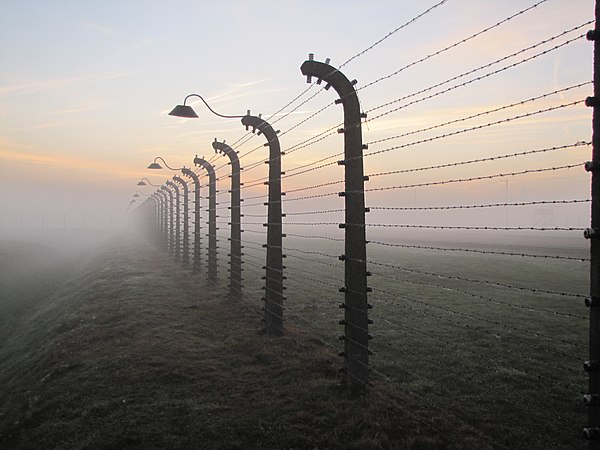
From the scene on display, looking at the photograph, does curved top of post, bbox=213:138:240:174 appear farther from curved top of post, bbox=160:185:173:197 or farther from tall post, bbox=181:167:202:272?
curved top of post, bbox=160:185:173:197

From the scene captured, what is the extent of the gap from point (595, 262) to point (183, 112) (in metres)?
10.4

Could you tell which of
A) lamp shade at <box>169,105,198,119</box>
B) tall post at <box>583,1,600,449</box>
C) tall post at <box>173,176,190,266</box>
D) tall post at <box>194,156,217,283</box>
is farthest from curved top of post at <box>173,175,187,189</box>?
tall post at <box>583,1,600,449</box>

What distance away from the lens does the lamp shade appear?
11633 millimetres

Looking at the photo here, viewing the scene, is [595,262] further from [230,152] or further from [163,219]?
[163,219]

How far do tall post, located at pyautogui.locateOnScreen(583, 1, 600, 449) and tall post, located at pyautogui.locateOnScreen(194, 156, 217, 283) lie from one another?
14337 mm

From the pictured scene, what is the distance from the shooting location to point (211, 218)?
18.0 meters

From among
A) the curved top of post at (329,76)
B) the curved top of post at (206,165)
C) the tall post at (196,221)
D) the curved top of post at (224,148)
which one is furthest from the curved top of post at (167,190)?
the curved top of post at (329,76)

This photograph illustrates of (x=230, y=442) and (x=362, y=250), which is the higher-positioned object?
(x=362, y=250)

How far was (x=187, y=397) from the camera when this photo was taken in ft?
21.8

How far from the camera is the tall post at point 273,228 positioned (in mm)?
9899

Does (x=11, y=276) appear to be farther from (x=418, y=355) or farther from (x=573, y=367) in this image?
(x=573, y=367)

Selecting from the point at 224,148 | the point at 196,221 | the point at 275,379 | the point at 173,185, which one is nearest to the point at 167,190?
the point at 173,185

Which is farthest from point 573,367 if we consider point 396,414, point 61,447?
point 61,447

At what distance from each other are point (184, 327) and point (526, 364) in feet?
25.6
